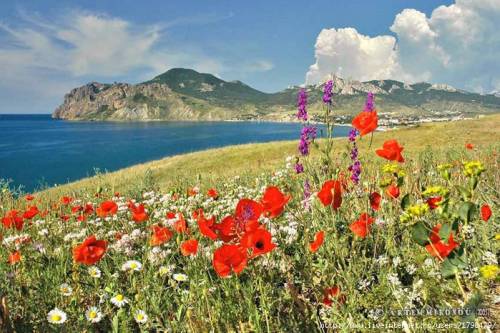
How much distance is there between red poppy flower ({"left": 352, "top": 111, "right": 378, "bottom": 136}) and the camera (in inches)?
120

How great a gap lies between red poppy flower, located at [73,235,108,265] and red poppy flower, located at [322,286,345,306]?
196 centimetres

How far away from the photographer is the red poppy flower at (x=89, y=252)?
120 inches

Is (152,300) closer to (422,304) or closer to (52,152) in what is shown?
(422,304)

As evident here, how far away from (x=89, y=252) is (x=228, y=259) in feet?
4.92

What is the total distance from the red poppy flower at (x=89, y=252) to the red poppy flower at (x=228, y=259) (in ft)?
4.50

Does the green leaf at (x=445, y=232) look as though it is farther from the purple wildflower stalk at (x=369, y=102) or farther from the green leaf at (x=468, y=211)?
the purple wildflower stalk at (x=369, y=102)

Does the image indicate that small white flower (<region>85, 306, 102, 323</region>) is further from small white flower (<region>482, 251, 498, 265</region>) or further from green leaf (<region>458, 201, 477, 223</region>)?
small white flower (<region>482, 251, 498, 265</region>)

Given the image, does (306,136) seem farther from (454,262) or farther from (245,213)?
(454,262)

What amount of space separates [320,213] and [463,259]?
2.05 metres

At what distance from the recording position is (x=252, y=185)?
28.8ft

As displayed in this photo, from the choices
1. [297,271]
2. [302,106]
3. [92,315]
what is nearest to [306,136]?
[302,106]

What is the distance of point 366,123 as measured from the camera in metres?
3.13

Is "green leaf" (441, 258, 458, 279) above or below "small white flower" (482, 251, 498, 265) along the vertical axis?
above

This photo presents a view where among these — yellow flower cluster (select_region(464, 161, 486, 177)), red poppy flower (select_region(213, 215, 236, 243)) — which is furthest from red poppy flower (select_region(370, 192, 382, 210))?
red poppy flower (select_region(213, 215, 236, 243))
